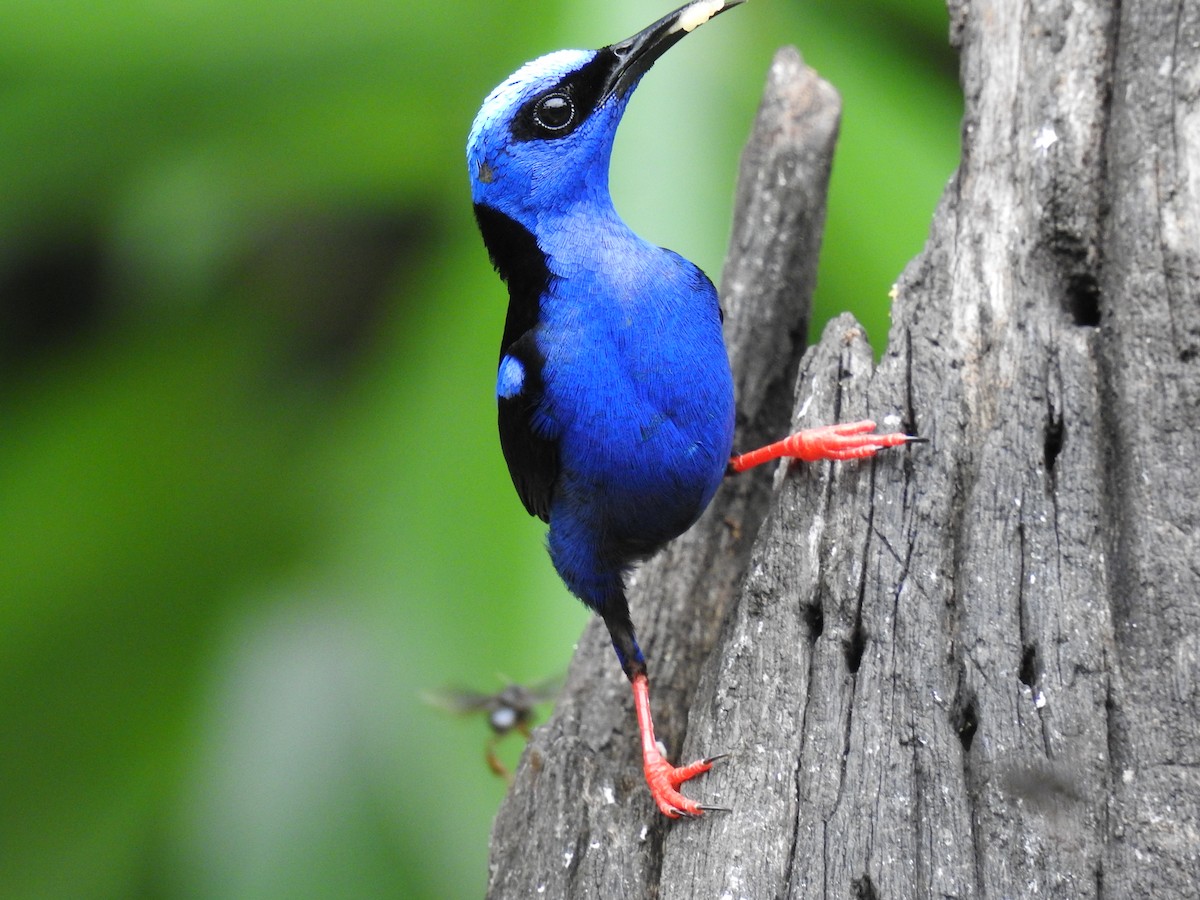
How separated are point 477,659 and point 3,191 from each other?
9.39 ft

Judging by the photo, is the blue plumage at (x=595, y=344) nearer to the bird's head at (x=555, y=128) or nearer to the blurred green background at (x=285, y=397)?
the bird's head at (x=555, y=128)

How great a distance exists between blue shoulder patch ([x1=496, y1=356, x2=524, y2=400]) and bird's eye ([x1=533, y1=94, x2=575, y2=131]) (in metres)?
0.71

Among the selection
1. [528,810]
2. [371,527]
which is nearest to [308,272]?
[371,527]

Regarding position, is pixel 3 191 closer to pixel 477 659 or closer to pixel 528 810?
pixel 477 659

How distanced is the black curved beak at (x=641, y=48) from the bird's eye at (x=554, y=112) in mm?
140

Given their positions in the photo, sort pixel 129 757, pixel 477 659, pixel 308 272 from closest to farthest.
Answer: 1. pixel 477 659
2. pixel 129 757
3. pixel 308 272

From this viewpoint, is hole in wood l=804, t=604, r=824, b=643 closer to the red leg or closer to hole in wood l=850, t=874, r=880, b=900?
the red leg

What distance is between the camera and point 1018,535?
8.76 ft

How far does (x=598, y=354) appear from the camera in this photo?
3.06m

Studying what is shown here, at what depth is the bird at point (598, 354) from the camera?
10.0 feet

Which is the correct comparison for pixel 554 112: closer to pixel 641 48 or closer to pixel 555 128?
pixel 555 128

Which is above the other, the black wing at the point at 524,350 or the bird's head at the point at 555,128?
the bird's head at the point at 555,128

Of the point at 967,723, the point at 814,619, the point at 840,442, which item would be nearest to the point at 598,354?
the point at 840,442

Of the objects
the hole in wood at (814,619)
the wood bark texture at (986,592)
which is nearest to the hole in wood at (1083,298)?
the wood bark texture at (986,592)
